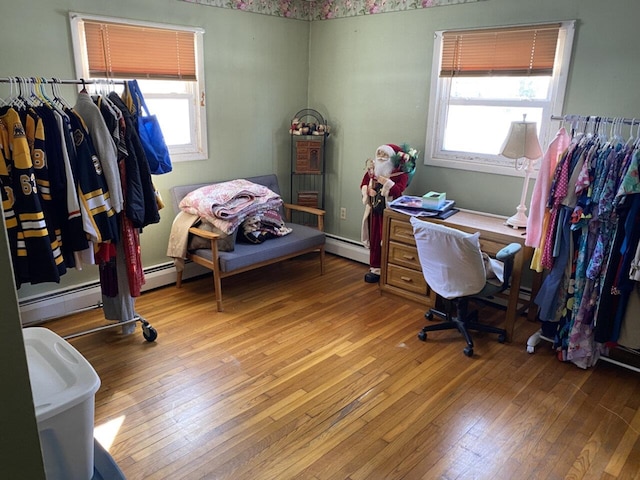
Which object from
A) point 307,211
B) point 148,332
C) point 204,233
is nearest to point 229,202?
point 204,233

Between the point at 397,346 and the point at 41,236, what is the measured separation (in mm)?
2106

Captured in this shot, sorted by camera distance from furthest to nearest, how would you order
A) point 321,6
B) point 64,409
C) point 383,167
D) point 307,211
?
point 321,6 < point 307,211 < point 383,167 < point 64,409

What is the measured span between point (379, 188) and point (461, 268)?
1254mm

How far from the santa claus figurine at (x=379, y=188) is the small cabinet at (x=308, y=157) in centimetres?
69

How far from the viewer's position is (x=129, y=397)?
2.51 metres

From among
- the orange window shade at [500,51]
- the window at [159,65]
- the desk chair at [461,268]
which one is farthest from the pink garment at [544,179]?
the window at [159,65]

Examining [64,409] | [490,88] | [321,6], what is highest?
[321,6]

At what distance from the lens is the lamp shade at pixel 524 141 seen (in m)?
2.98

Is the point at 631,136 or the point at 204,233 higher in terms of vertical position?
the point at 631,136

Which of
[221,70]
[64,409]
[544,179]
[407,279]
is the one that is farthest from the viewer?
[221,70]

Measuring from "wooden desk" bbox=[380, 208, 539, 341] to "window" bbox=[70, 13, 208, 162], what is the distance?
1.71 metres

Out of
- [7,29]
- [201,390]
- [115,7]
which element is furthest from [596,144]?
[7,29]

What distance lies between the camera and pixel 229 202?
3.59 meters

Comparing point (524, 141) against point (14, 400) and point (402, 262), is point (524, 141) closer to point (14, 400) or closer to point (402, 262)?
point (402, 262)
